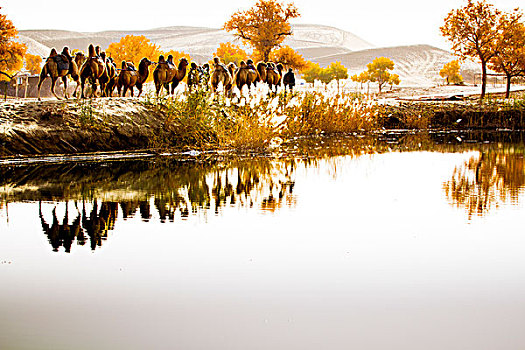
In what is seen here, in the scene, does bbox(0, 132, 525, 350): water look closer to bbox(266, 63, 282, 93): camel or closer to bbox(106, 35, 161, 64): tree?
bbox(266, 63, 282, 93): camel

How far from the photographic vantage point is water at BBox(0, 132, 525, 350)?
2.78m

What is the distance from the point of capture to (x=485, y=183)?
25.5 ft

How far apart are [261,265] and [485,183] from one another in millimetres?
4728

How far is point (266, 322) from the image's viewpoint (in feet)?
9.48

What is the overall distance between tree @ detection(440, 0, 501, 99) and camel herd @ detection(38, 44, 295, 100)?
71.5ft

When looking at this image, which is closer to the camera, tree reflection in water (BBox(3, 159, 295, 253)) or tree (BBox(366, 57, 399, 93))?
tree reflection in water (BBox(3, 159, 295, 253))

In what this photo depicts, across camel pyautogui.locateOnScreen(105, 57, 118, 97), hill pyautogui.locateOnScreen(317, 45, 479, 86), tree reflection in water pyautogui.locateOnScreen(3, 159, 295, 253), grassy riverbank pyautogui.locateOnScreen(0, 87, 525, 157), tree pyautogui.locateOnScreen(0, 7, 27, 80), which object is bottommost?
tree reflection in water pyautogui.locateOnScreen(3, 159, 295, 253)

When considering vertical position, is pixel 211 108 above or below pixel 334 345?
above

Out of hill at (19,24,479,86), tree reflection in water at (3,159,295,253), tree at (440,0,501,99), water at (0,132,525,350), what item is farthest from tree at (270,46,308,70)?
hill at (19,24,479,86)

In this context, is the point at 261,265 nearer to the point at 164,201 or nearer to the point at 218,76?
the point at 164,201

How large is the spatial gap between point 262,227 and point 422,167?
18.4 ft

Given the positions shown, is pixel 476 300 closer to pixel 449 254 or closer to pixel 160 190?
pixel 449 254

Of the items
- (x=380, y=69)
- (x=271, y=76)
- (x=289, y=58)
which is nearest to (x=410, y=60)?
(x=380, y=69)

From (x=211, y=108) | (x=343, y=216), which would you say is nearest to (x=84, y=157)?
(x=211, y=108)
